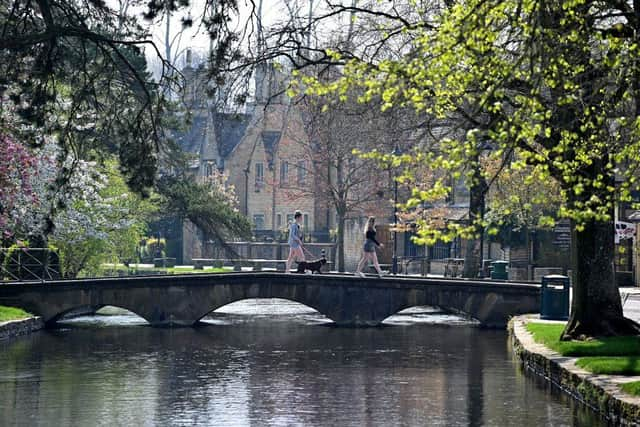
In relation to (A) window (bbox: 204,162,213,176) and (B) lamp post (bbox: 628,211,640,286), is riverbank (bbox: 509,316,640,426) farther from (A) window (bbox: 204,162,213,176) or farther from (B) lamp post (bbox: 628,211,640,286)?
(A) window (bbox: 204,162,213,176)

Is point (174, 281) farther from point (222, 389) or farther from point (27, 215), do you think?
point (222, 389)

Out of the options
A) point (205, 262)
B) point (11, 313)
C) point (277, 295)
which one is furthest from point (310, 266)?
point (205, 262)

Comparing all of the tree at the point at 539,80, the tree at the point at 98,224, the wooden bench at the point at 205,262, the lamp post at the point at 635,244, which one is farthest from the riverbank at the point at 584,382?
the wooden bench at the point at 205,262

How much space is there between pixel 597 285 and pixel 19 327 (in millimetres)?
17479

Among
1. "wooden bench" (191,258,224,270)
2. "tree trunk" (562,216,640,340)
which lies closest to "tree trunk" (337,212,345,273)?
"wooden bench" (191,258,224,270)

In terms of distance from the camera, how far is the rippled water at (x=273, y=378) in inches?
846

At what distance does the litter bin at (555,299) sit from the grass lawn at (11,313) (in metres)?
14.1

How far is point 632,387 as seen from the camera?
64.1 feet

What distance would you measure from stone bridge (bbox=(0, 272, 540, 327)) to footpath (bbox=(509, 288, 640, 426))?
32.5 feet

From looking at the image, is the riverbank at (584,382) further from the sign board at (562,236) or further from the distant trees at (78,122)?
the sign board at (562,236)

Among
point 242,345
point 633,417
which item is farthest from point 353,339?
point 633,417

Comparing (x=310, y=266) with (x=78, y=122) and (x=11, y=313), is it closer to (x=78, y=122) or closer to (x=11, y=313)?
(x=78, y=122)

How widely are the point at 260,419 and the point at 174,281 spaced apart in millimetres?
20985

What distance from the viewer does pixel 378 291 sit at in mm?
42719
